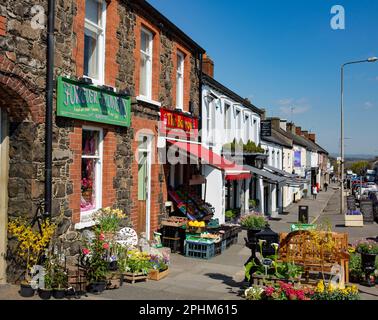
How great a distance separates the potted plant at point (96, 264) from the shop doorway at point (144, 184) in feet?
12.2

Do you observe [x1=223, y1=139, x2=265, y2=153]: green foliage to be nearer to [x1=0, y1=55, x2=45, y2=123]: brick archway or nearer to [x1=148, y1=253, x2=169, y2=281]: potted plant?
[x1=148, y1=253, x2=169, y2=281]: potted plant

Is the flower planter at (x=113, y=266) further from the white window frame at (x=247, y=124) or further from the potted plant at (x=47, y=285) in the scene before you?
the white window frame at (x=247, y=124)

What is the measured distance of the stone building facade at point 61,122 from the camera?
712cm

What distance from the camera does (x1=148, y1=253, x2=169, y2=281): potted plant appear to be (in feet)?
28.3

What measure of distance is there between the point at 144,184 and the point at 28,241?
530 centimetres

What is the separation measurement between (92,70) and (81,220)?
11.0 ft

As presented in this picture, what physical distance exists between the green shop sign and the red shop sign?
7.44 feet

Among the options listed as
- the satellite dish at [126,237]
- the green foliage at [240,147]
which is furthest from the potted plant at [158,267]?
the green foliage at [240,147]

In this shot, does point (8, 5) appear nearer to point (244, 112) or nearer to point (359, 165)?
point (244, 112)

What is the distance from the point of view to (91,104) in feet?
29.4

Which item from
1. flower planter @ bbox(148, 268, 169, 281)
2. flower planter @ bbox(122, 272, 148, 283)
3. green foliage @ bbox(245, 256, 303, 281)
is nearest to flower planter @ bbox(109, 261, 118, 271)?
flower planter @ bbox(122, 272, 148, 283)

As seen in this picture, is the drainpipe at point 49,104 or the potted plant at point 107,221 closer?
the drainpipe at point 49,104

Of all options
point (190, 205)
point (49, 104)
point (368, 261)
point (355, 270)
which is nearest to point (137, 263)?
point (49, 104)
